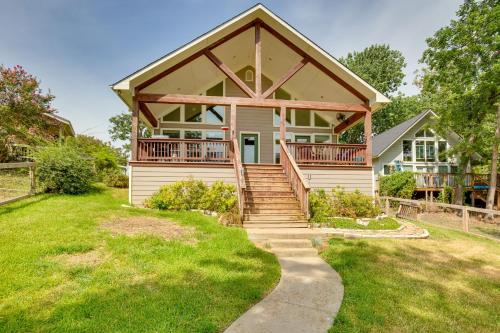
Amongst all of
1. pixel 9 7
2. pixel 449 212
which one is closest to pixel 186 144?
pixel 9 7

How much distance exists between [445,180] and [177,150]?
63.0ft

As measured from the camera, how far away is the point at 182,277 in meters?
3.86

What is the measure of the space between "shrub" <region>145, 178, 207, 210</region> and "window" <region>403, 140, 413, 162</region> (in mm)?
18038

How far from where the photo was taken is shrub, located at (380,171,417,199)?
60.8 feet

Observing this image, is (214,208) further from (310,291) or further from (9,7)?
(9,7)

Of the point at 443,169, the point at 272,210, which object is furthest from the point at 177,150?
the point at 443,169

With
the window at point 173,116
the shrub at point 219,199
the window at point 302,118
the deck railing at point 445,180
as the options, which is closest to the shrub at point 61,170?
the window at point 173,116

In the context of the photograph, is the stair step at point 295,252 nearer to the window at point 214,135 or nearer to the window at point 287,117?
the window at point 214,135

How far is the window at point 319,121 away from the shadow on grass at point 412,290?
882 cm

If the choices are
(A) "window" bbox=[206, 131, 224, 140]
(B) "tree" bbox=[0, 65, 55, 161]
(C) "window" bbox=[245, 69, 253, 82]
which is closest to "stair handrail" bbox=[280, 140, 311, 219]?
(A) "window" bbox=[206, 131, 224, 140]

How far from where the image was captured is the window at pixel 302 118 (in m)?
13.8

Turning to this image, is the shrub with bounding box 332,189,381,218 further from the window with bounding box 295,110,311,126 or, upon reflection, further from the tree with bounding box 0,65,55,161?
the tree with bounding box 0,65,55,161

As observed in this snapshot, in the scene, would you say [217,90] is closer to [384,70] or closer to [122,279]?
[122,279]

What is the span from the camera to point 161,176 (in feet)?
31.0
